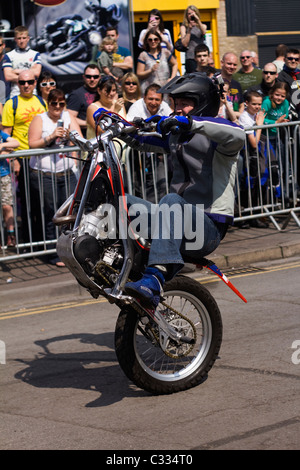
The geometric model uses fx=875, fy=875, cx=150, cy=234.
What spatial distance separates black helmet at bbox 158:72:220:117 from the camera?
18.8ft

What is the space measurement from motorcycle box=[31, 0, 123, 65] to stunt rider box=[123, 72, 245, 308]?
9.62 meters

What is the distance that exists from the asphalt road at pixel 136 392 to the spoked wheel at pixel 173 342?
12 cm

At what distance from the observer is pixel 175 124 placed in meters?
5.19

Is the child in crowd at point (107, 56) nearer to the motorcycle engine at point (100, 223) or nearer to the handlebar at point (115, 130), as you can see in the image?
the handlebar at point (115, 130)

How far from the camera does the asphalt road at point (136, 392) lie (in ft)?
15.7

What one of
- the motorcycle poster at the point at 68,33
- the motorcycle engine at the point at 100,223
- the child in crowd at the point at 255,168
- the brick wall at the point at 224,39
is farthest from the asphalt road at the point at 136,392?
the brick wall at the point at 224,39

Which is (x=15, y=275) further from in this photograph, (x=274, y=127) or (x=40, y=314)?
(x=274, y=127)

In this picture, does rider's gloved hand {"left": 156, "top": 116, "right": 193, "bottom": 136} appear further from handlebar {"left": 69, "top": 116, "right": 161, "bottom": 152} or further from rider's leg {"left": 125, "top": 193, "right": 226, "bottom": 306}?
rider's leg {"left": 125, "top": 193, "right": 226, "bottom": 306}

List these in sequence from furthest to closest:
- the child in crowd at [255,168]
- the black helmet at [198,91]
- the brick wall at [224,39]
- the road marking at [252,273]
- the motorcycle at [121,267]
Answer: the brick wall at [224,39] < the child in crowd at [255,168] < the road marking at [252,273] < the black helmet at [198,91] < the motorcycle at [121,267]

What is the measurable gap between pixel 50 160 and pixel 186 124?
5177 mm

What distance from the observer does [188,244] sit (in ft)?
18.6

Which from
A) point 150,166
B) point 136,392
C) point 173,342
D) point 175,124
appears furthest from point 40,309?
point 175,124

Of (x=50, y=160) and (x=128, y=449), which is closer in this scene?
(x=128, y=449)

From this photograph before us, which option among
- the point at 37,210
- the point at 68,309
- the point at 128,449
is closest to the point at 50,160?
the point at 37,210
